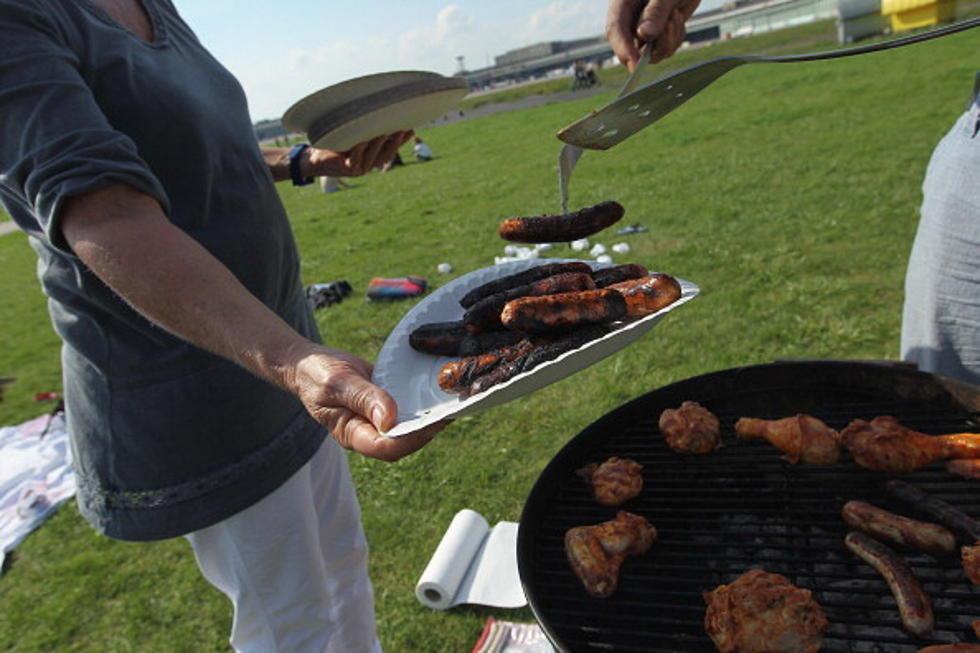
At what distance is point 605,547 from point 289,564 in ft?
4.43

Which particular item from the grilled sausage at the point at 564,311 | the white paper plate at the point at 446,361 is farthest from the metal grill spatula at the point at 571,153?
the grilled sausage at the point at 564,311

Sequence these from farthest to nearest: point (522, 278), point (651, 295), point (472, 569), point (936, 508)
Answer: point (472, 569) → point (522, 278) → point (936, 508) → point (651, 295)

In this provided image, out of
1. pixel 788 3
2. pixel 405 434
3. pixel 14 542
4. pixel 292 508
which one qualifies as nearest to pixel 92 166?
pixel 405 434

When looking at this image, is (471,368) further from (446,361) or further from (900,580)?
(900,580)

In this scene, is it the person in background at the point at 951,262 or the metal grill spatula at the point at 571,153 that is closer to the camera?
the metal grill spatula at the point at 571,153

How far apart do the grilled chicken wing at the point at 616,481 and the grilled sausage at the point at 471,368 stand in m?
0.63

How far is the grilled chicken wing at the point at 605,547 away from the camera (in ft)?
6.14

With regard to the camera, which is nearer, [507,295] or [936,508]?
[936,508]

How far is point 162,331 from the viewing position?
205 cm

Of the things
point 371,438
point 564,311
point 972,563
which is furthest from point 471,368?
point 972,563

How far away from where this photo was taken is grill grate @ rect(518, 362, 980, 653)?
1740 millimetres

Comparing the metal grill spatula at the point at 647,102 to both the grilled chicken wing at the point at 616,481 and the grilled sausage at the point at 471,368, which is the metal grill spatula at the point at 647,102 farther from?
the grilled chicken wing at the point at 616,481

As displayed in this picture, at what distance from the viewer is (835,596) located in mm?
1873

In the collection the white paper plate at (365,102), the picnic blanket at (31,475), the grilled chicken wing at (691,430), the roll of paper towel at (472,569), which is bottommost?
the roll of paper towel at (472,569)
